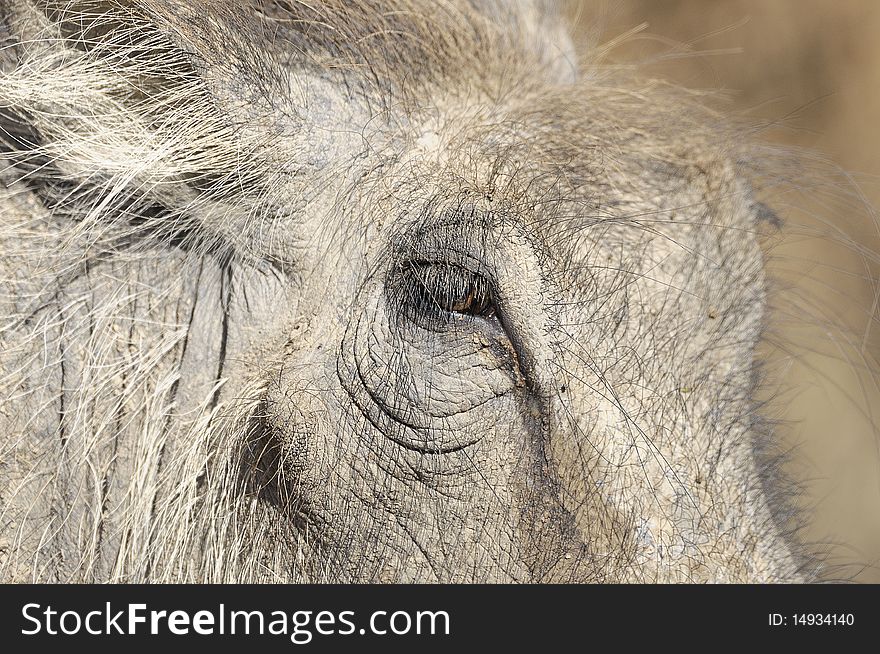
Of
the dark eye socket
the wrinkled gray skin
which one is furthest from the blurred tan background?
the dark eye socket

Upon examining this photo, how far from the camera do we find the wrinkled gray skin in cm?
181

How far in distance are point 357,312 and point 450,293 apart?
0.22 meters

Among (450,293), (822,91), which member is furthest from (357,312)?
(822,91)

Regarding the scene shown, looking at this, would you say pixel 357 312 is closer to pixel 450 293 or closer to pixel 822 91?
pixel 450 293

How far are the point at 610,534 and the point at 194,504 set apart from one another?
1.02 meters

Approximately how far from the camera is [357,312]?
6.28ft

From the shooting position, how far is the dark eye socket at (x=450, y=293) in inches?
72.7

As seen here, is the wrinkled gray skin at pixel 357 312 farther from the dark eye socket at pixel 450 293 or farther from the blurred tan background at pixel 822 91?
the blurred tan background at pixel 822 91

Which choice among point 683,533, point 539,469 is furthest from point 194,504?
point 683,533

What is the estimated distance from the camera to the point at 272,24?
200 cm

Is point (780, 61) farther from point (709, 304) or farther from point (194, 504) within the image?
point (194, 504)

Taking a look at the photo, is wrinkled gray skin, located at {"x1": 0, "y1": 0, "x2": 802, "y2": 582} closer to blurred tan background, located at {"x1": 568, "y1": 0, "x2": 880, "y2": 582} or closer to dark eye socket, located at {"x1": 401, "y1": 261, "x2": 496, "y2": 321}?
dark eye socket, located at {"x1": 401, "y1": 261, "x2": 496, "y2": 321}

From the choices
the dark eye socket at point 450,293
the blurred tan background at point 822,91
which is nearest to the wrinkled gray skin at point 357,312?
the dark eye socket at point 450,293

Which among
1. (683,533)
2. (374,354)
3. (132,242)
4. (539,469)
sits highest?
(132,242)
